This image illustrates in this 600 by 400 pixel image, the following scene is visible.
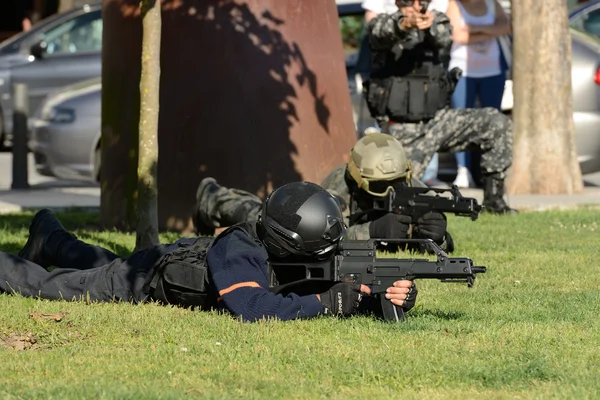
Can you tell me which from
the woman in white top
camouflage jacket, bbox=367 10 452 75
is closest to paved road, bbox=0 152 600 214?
the woman in white top

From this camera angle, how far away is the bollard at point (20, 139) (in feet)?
45.3

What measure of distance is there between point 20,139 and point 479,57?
4.75m

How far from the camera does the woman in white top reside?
1205 centimetres

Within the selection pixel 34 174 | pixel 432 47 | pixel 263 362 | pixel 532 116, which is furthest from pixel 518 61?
pixel 263 362

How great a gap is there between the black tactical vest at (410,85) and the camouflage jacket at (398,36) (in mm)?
11

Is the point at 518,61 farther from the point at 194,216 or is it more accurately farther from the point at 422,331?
the point at 422,331

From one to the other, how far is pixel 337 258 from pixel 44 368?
156 cm

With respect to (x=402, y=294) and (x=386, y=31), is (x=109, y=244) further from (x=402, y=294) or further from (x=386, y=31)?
(x=402, y=294)

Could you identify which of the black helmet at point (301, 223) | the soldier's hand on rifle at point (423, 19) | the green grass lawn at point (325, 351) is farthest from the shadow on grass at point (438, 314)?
the soldier's hand on rifle at point (423, 19)

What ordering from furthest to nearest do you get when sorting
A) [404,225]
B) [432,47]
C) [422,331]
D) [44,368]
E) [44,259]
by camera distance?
1. [432,47]
2. [404,225]
3. [44,259]
4. [422,331]
5. [44,368]

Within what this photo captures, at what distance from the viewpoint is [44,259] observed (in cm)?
780

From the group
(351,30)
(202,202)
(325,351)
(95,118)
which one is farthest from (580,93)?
(351,30)

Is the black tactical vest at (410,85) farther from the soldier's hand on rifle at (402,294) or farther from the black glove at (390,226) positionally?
the soldier's hand on rifle at (402,294)

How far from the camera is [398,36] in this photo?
33.2 feet
